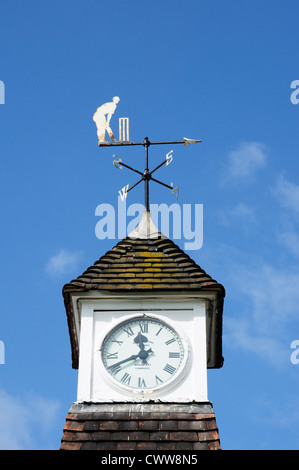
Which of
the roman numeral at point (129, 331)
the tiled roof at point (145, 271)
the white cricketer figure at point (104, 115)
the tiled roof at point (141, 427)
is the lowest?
the tiled roof at point (141, 427)

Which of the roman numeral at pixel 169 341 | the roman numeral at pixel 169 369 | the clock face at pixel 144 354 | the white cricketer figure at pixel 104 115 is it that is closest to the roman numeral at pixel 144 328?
the clock face at pixel 144 354

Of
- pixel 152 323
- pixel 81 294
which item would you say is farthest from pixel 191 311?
pixel 81 294

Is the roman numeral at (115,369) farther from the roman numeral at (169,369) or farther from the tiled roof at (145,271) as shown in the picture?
the tiled roof at (145,271)

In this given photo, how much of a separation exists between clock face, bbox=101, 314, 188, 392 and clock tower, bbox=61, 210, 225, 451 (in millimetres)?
13

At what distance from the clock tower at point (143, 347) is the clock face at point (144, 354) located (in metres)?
0.01

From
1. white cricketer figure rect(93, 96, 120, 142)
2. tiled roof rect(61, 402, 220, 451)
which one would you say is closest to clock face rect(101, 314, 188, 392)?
tiled roof rect(61, 402, 220, 451)

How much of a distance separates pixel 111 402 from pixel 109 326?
3.75 ft

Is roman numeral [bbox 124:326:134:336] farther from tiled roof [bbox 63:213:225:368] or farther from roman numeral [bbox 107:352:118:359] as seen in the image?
tiled roof [bbox 63:213:225:368]

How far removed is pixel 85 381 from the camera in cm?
1337

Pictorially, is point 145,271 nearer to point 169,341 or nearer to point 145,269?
point 145,269

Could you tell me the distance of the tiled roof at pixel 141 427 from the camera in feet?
40.9

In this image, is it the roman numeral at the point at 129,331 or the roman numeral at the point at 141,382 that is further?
the roman numeral at the point at 129,331
